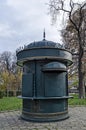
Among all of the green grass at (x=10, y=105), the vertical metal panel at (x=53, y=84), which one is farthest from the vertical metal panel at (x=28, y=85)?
the green grass at (x=10, y=105)

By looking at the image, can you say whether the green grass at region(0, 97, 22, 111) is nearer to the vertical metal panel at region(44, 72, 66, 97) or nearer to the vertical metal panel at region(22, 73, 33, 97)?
the vertical metal panel at region(22, 73, 33, 97)

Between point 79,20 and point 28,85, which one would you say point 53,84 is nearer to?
point 28,85

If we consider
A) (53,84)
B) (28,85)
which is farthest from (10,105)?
(53,84)

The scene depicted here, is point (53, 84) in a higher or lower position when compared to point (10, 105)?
higher

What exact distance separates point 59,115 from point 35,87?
1426 mm

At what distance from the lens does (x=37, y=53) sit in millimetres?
9375

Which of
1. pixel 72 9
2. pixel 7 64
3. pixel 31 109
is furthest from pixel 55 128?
pixel 7 64

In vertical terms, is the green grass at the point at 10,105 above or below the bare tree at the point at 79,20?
below

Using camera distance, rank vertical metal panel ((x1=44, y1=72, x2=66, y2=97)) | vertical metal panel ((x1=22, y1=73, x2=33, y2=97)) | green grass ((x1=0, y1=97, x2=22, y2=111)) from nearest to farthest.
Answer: vertical metal panel ((x1=44, y1=72, x2=66, y2=97)), vertical metal panel ((x1=22, y1=73, x2=33, y2=97)), green grass ((x1=0, y1=97, x2=22, y2=111))

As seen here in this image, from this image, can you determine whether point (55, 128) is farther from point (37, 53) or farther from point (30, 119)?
point (37, 53)

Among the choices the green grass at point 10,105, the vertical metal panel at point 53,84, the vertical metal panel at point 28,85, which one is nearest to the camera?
the vertical metal panel at point 53,84

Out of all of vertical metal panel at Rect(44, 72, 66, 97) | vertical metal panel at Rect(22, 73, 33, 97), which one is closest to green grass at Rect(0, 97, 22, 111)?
vertical metal panel at Rect(22, 73, 33, 97)

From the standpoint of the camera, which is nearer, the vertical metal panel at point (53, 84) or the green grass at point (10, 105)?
the vertical metal panel at point (53, 84)

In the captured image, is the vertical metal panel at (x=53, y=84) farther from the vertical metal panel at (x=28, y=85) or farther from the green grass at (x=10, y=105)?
the green grass at (x=10, y=105)
